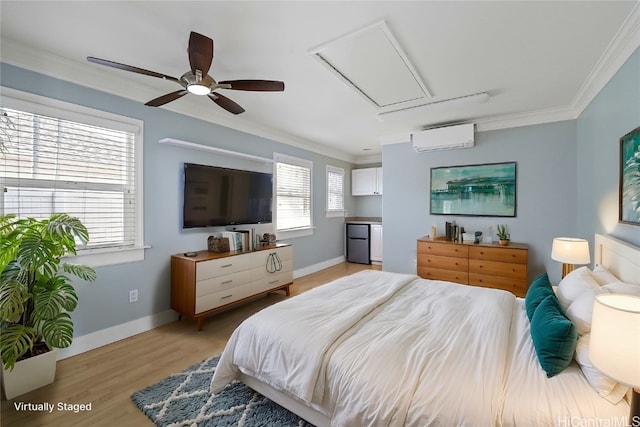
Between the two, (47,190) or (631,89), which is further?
(47,190)

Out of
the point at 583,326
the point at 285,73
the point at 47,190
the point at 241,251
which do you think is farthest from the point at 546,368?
the point at 47,190

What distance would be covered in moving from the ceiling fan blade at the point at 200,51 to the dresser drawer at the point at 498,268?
3.66 m

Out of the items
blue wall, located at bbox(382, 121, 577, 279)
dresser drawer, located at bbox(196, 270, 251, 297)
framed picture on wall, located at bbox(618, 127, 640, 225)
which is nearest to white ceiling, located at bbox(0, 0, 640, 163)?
blue wall, located at bbox(382, 121, 577, 279)

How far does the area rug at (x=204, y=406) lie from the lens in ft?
5.34

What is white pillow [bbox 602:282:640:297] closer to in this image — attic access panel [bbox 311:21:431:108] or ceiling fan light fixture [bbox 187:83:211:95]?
attic access panel [bbox 311:21:431:108]

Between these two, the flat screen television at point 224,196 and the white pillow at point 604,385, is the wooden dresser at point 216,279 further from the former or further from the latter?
the white pillow at point 604,385

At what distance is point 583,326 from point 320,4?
220 centimetres

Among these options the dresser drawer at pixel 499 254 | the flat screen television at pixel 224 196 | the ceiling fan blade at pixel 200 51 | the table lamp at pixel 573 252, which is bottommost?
the dresser drawer at pixel 499 254

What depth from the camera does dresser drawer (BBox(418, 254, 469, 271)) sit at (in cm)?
368

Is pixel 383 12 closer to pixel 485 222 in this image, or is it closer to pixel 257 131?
pixel 257 131

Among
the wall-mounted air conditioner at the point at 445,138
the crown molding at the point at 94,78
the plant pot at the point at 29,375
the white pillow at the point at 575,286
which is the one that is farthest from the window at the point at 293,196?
the white pillow at the point at 575,286

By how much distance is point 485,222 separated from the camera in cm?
394

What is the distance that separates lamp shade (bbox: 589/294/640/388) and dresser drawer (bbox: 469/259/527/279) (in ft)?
9.05

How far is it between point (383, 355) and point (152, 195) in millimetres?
2764
